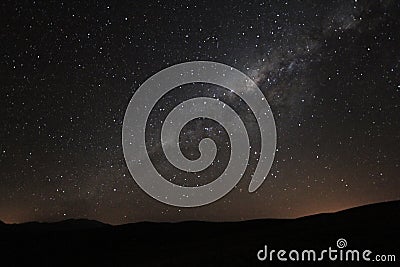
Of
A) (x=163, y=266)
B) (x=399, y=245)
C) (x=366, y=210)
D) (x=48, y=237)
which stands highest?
(x=366, y=210)

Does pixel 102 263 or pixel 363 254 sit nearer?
pixel 363 254

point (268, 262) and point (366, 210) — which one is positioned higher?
point (366, 210)

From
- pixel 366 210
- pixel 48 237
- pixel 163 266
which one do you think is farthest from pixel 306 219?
pixel 48 237

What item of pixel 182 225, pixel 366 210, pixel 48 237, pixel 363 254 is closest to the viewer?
pixel 363 254

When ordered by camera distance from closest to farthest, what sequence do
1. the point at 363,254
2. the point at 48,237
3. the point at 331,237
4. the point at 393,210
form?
the point at 363,254
the point at 331,237
the point at 393,210
the point at 48,237

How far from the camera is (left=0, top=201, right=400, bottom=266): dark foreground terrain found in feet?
48.9

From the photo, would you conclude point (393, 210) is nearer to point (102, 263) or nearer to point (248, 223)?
point (248, 223)

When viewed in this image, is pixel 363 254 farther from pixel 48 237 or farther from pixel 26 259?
pixel 48 237

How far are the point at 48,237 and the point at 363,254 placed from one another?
65.4 feet

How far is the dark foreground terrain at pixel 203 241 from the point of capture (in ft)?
48.9

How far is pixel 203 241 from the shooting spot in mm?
21516

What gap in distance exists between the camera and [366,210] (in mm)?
25359

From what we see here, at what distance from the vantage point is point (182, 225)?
32.2 meters

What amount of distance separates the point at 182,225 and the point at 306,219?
10.0 m
